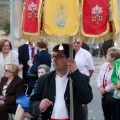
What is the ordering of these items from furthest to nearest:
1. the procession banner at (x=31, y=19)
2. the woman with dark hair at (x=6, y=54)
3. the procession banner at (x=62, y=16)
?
the woman with dark hair at (x=6, y=54) < the procession banner at (x=31, y=19) < the procession banner at (x=62, y=16)

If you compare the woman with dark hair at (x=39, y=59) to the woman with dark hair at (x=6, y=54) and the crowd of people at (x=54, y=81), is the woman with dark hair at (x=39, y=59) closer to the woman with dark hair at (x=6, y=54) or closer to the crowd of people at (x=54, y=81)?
the crowd of people at (x=54, y=81)

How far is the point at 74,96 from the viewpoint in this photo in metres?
5.34

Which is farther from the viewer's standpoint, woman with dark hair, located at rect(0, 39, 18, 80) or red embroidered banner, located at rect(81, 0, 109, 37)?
woman with dark hair, located at rect(0, 39, 18, 80)

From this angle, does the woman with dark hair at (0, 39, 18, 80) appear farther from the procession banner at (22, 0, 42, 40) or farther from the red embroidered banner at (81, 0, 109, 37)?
the red embroidered banner at (81, 0, 109, 37)

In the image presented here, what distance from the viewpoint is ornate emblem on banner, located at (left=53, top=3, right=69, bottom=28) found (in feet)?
15.8

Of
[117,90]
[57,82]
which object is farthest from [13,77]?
[57,82]

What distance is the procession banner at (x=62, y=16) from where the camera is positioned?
4816 millimetres

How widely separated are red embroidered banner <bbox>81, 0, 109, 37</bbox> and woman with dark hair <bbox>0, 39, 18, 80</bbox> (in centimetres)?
474

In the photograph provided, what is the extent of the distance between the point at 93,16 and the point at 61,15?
1.14ft

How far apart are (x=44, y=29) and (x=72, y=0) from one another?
17.7 inches

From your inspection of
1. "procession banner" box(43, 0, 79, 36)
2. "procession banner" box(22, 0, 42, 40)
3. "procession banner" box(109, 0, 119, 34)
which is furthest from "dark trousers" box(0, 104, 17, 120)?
"procession banner" box(109, 0, 119, 34)

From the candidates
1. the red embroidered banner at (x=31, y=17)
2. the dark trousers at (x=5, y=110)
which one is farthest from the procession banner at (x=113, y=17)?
the dark trousers at (x=5, y=110)

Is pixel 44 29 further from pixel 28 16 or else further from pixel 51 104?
pixel 51 104

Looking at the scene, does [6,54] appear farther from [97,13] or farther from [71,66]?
[97,13]
